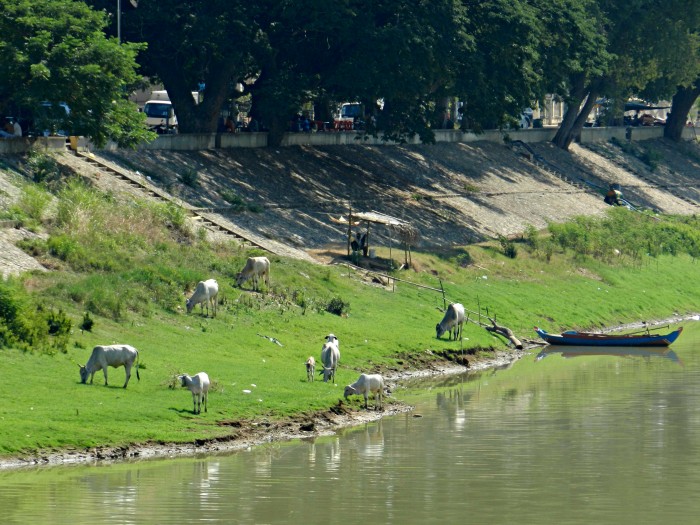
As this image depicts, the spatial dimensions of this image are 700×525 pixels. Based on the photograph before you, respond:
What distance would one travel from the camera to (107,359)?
133 ft

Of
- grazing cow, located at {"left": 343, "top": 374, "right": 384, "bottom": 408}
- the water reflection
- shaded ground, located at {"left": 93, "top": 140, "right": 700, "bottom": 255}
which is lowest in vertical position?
the water reflection

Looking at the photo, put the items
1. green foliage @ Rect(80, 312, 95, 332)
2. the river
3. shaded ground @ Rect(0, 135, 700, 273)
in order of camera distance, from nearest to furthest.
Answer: the river, green foliage @ Rect(80, 312, 95, 332), shaded ground @ Rect(0, 135, 700, 273)

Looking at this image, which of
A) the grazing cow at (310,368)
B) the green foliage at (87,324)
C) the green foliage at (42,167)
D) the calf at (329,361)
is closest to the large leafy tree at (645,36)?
the green foliage at (42,167)

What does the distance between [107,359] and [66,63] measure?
21.8 meters

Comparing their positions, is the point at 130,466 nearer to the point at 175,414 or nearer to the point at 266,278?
the point at 175,414

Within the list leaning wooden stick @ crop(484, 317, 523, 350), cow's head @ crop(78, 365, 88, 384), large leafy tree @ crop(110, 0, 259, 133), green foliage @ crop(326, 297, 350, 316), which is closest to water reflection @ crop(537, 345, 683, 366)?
leaning wooden stick @ crop(484, 317, 523, 350)

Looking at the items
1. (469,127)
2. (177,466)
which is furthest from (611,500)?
(469,127)

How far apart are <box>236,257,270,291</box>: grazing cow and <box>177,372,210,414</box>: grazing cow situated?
15.6 m

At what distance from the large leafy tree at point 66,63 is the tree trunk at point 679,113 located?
6958cm

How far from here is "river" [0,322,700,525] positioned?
31172mm

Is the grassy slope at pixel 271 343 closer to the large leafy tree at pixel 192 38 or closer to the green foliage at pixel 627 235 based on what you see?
the green foliage at pixel 627 235

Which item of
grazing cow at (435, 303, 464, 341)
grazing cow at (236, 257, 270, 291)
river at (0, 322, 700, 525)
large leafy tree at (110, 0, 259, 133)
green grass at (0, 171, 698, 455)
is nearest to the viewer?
river at (0, 322, 700, 525)

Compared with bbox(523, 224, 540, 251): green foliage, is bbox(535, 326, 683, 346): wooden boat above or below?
below

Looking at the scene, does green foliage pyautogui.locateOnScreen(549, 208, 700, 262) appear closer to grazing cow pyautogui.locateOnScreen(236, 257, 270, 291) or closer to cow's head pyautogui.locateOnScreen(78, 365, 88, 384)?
grazing cow pyautogui.locateOnScreen(236, 257, 270, 291)
